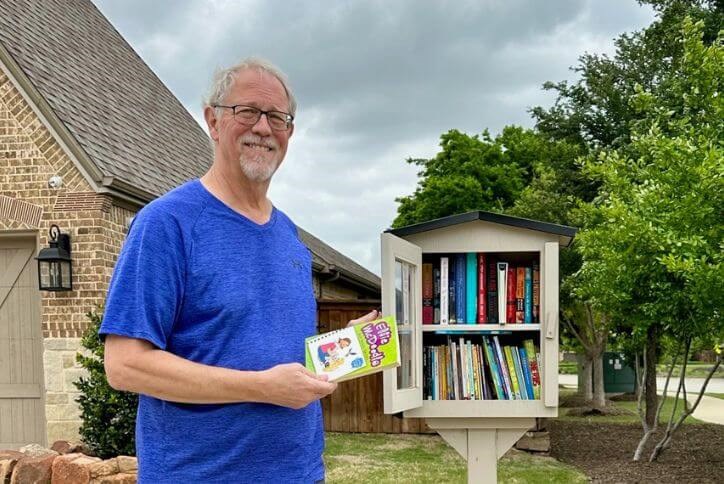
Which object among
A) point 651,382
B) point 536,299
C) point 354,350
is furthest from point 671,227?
point 354,350

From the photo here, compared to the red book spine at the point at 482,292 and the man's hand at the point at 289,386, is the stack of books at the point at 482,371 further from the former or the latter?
the man's hand at the point at 289,386

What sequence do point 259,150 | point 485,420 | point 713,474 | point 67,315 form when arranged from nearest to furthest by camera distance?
1. point 259,150
2. point 485,420
3. point 67,315
4. point 713,474

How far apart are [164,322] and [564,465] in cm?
748

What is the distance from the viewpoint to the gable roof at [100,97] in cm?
702

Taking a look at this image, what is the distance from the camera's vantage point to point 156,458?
66.9 inches

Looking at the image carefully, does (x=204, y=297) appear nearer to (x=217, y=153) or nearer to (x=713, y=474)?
(x=217, y=153)

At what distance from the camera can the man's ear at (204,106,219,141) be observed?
1913 mm

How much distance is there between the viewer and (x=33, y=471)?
5.36m

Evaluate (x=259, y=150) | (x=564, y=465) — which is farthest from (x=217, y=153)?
(x=564, y=465)

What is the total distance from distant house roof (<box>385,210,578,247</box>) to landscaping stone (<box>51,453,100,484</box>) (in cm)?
312

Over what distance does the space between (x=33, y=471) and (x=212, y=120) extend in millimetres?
4519

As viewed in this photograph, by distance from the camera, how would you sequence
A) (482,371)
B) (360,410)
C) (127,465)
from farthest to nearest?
(360,410) → (127,465) → (482,371)

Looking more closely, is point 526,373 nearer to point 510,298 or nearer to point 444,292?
point 510,298

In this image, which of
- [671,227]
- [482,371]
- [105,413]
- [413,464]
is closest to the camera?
[482,371]
